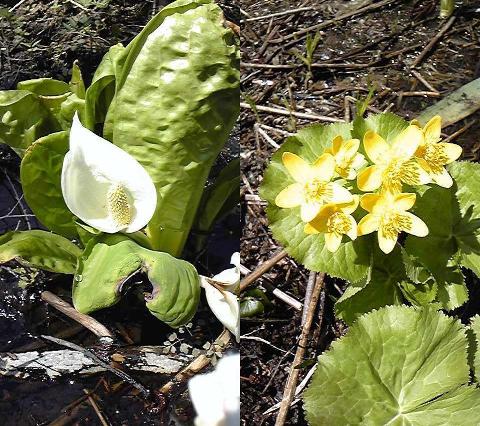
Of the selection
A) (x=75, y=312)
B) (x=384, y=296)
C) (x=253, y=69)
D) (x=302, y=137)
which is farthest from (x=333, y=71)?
(x=75, y=312)

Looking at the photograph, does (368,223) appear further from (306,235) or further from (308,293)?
(308,293)

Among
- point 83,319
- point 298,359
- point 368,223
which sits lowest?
point 298,359

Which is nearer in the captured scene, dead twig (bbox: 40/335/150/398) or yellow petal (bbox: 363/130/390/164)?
yellow petal (bbox: 363/130/390/164)

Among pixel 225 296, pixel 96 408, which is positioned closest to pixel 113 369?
pixel 96 408

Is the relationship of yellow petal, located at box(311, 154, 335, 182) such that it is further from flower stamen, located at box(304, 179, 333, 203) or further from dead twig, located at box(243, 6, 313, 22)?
dead twig, located at box(243, 6, 313, 22)

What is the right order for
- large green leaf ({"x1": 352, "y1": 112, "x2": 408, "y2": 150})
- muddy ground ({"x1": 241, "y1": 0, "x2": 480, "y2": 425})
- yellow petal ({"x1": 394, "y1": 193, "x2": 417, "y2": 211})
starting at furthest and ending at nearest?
muddy ground ({"x1": 241, "y1": 0, "x2": 480, "y2": 425}), large green leaf ({"x1": 352, "y1": 112, "x2": 408, "y2": 150}), yellow petal ({"x1": 394, "y1": 193, "x2": 417, "y2": 211})

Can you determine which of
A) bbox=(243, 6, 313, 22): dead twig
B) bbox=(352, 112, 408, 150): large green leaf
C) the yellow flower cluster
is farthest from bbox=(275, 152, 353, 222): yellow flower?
bbox=(243, 6, 313, 22): dead twig
